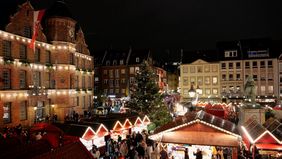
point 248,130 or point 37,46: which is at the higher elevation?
point 37,46

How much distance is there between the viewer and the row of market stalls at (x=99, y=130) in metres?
17.3

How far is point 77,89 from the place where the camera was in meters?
40.6

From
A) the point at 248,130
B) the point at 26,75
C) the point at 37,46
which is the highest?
the point at 37,46

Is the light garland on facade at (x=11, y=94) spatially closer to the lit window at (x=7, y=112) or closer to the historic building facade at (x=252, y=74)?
the lit window at (x=7, y=112)

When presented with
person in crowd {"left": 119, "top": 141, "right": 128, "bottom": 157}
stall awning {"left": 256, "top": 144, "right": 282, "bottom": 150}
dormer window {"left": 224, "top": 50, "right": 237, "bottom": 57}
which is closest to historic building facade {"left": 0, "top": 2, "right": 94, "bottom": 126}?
person in crowd {"left": 119, "top": 141, "right": 128, "bottom": 157}

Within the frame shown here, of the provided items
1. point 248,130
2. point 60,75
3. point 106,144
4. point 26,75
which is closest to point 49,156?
point 248,130

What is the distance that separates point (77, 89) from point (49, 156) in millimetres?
34827

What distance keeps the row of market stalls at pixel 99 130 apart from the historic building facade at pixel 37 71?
11.5m

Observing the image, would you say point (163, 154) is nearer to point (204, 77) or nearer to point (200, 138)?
point (200, 138)

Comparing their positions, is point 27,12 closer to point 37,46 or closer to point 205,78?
A: point 37,46

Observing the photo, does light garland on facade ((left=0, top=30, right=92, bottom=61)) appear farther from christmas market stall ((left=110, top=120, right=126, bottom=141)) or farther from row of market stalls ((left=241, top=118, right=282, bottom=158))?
row of market stalls ((left=241, top=118, right=282, bottom=158))

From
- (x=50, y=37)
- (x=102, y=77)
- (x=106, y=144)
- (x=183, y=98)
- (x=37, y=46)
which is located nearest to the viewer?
(x=106, y=144)

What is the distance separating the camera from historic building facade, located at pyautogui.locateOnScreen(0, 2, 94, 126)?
2778 centimetres

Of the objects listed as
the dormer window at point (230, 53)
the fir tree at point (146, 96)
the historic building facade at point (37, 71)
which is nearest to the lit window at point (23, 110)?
the historic building facade at point (37, 71)
